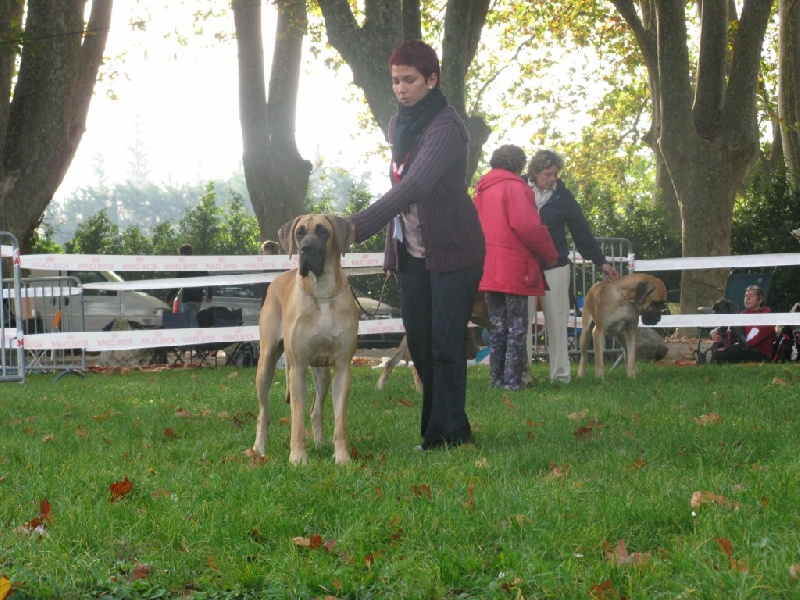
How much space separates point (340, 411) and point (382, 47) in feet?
30.2

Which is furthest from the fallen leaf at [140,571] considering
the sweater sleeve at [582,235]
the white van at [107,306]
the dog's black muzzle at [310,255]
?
the white van at [107,306]

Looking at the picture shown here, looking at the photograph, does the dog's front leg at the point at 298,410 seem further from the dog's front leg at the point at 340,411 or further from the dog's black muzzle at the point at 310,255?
the dog's black muzzle at the point at 310,255

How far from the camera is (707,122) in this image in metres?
18.8

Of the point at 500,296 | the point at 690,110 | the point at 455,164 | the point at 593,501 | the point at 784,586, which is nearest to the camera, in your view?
the point at 784,586

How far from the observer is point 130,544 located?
411 centimetres

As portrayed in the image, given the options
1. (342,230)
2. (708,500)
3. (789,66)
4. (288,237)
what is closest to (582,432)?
Result: (342,230)

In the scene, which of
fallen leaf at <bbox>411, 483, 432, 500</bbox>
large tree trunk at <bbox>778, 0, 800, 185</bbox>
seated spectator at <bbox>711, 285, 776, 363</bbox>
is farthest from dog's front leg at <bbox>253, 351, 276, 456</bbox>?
large tree trunk at <bbox>778, 0, 800, 185</bbox>

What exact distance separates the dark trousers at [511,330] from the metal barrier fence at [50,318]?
576cm

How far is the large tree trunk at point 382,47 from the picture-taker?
46.7 ft

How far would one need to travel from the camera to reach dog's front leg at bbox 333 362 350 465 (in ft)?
19.7

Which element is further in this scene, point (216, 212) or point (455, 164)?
point (216, 212)

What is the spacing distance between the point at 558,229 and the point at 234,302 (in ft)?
27.5

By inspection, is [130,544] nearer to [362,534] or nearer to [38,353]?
[362,534]

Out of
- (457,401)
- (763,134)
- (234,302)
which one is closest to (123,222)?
(763,134)
